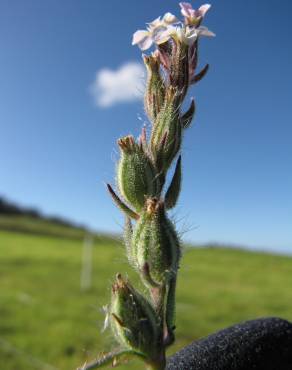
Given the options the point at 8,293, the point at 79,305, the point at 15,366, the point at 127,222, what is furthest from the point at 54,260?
the point at 127,222

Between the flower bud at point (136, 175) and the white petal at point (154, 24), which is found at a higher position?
the white petal at point (154, 24)

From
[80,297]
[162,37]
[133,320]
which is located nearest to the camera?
[133,320]

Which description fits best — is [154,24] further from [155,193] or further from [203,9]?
[155,193]

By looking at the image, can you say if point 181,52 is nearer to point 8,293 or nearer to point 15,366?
point 15,366

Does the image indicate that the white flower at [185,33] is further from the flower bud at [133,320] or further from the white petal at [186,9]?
the flower bud at [133,320]

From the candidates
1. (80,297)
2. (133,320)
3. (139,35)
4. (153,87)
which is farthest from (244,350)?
(80,297)

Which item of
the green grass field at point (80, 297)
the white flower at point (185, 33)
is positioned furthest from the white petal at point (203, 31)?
the green grass field at point (80, 297)

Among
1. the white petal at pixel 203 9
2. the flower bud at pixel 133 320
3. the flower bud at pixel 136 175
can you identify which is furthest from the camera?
the white petal at pixel 203 9
